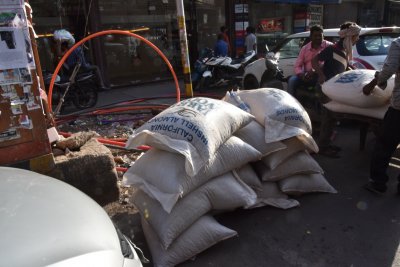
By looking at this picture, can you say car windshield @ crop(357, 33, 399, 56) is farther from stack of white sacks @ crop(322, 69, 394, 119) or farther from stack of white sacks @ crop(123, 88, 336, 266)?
stack of white sacks @ crop(123, 88, 336, 266)

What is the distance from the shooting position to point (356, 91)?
4.21 meters

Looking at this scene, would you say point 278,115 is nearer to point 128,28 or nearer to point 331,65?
point 331,65

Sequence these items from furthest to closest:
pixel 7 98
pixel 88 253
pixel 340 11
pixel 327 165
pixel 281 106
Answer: pixel 340 11 < pixel 327 165 < pixel 281 106 < pixel 7 98 < pixel 88 253

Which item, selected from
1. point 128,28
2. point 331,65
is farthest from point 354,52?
point 128,28

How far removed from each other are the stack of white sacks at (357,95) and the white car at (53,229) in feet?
10.5

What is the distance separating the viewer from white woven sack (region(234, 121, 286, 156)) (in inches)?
135

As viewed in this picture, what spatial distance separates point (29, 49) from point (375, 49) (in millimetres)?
5152

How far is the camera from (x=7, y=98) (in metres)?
3.05

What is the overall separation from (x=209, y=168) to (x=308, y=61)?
3.39 meters

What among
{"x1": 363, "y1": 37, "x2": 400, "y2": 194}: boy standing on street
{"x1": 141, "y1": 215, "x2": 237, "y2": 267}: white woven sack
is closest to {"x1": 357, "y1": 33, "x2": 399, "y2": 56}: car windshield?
{"x1": 363, "y1": 37, "x2": 400, "y2": 194}: boy standing on street

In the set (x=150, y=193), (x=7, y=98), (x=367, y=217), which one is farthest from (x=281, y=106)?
(x=7, y=98)

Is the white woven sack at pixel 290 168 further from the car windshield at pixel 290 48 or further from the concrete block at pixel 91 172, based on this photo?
the car windshield at pixel 290 48

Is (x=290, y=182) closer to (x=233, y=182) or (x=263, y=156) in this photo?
(x=263, y=156)

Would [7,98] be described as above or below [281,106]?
above
